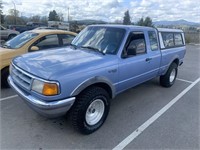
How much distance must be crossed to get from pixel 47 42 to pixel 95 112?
326cm

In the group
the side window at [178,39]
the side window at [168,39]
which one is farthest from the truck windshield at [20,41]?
the side window at [178,39]

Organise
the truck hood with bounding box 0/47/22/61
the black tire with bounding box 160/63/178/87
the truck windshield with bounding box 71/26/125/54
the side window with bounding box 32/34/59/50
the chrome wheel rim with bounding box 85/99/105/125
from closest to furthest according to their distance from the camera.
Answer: the chrome wheel rim with bounding box 85/99/105/125, the truck windshield with bounding box 71/26/125/54, the truck hood with bounding box 0/47/22/61, the side window with bounding box 32/34/59/50, the black tire with bounding box 160/63/178/87

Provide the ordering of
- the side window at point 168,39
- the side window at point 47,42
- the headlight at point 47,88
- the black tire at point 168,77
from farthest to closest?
1. the black tire at point 168,77
2. the side window at point 47,42
3. the side window at point 168,39
4. the headlight at point 47,88

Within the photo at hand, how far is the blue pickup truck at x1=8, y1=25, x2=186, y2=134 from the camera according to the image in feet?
9.07

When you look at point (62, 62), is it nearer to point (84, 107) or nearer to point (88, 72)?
point (88, 72)

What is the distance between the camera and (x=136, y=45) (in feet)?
13.5

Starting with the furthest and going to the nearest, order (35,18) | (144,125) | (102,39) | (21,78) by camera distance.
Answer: (35,18), (102,39), (144,125), (21,78)

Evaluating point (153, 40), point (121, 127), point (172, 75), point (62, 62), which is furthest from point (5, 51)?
point (172, 75)

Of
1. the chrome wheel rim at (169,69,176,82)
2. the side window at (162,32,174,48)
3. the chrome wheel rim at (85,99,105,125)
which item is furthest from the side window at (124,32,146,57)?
the chrome wheel rim at (169,69,176,82)

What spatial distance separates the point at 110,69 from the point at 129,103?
1.54m

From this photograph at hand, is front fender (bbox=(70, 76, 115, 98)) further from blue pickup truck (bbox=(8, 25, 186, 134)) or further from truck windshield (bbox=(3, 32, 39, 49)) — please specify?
truck windshield (bbox=(3, 32, 39, 49))

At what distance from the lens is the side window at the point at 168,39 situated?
537cm

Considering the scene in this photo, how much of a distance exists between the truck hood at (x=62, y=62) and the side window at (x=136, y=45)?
39 centimetres

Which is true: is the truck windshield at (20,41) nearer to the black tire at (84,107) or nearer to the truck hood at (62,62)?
the truck hood at (62,62)
